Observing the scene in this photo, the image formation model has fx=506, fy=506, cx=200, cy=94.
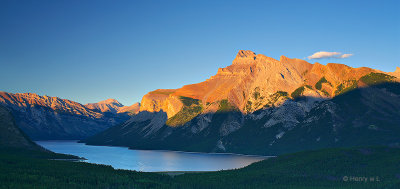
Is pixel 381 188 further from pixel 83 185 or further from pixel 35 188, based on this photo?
pixel 35 188

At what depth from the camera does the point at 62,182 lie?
652 ft

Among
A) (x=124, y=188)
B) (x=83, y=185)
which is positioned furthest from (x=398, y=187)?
(x=83, y=185)

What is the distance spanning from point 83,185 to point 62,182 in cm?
979

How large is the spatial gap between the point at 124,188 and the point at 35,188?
33096 mm

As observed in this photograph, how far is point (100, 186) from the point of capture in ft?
645

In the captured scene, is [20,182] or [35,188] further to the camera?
[20,182]

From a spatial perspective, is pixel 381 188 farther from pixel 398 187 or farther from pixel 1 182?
pixel 1 182

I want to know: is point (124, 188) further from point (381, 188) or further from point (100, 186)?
point (381, 188)

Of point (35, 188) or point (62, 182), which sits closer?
point (35, 188)

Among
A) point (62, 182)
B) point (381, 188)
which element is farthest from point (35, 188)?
point (381, 188)

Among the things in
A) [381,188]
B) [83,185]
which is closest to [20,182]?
[83,185]

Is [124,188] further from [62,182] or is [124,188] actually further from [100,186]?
[62,182]

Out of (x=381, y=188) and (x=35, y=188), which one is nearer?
(x=35, y=188)

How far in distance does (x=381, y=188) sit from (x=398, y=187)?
20.9 feet
